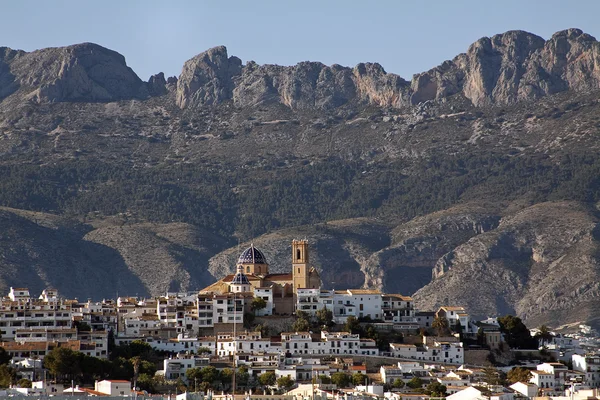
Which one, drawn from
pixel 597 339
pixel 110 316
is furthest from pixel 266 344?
pixel 597 339

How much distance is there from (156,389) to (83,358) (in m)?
5.73

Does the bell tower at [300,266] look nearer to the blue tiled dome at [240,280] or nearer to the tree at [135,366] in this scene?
the blue tiled dome at [240,280]

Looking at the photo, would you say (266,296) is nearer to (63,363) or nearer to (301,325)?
(301,325)

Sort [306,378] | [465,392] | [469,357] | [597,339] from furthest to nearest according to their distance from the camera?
[597,339] < [469,357] < [306,378] < [465,392]

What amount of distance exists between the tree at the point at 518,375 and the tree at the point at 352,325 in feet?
44.4

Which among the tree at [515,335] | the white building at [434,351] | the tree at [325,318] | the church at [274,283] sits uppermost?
the church at [274,283]

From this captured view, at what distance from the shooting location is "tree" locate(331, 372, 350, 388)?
136125 millimetres

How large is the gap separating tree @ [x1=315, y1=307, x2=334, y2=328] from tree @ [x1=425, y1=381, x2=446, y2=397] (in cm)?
1946

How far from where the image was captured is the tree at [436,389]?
13156 centimetres

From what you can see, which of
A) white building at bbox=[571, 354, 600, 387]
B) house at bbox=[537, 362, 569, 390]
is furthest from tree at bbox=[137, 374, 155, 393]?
white building at bbox=[571, 354, 600, 387]

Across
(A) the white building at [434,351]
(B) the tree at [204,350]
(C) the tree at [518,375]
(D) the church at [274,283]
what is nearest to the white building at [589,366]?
(C) the tree at [518,375]

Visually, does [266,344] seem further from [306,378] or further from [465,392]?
[465,392]

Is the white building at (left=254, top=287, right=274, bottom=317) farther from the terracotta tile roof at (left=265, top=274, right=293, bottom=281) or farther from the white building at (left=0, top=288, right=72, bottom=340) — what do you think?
the white building at (left=0, top=288, right=72, bottom=340)

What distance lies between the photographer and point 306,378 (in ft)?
456
